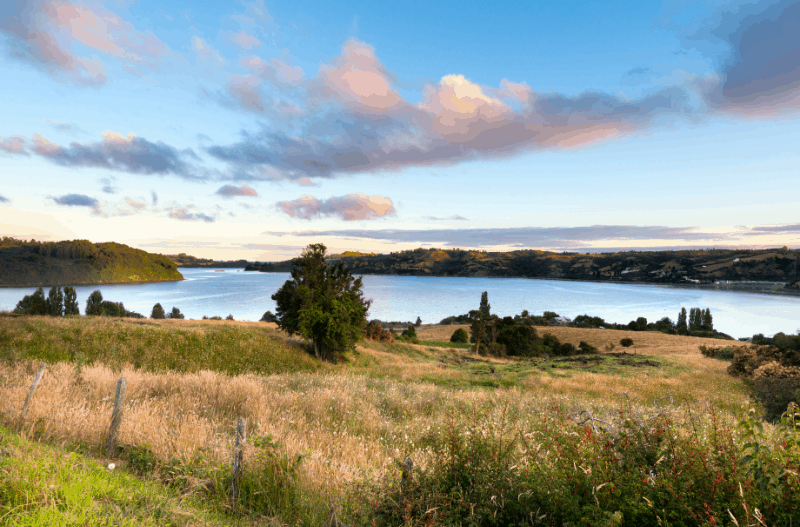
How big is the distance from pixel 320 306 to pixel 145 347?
37.1 ft

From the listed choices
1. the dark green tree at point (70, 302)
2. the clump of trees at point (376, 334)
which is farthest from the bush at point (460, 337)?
the dark green tree at point (70, 302)

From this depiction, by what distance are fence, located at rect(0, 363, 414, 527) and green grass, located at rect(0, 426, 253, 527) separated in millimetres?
698

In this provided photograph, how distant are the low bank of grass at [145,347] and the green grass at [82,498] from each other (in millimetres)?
11491

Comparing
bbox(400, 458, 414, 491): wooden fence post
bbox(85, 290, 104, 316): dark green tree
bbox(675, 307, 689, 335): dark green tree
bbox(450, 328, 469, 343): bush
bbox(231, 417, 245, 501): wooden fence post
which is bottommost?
bbox(675, 307, 689, 335): dark green tree

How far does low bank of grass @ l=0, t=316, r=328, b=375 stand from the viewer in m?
17.2

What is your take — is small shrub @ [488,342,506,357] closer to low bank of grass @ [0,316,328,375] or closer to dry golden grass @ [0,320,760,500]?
low bank of grass @ [0,316,328,375]

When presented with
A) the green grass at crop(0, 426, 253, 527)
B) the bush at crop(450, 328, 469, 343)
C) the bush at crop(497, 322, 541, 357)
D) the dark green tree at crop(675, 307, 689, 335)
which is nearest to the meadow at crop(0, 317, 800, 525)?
the green grass at crop(0, 426, 253, 527)

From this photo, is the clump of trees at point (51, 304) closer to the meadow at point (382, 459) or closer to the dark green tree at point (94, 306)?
the dark green tree at point (94, 306)

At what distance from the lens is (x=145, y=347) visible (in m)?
20.1

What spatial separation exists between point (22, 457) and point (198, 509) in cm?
231

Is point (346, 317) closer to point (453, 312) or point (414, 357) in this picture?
point (414, 357)

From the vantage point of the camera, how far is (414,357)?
40.8 metres

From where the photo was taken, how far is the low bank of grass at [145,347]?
17234mm

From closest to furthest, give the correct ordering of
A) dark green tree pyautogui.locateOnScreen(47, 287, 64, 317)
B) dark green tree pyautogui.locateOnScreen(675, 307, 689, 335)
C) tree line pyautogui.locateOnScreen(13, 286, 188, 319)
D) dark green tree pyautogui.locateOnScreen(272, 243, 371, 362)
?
1. dark green tree pyautogui.locateOnScreen(272, 243, 371, 362)
2. tree line pyautogui.locateOnScreen(13, 286, 188, 319)
3. dark green tree pyautogui.locateOnScreen(47, 287, 64, 317)
4. dark green tree pyautogui.locateOnScreen(675, 307, 689, 335)
